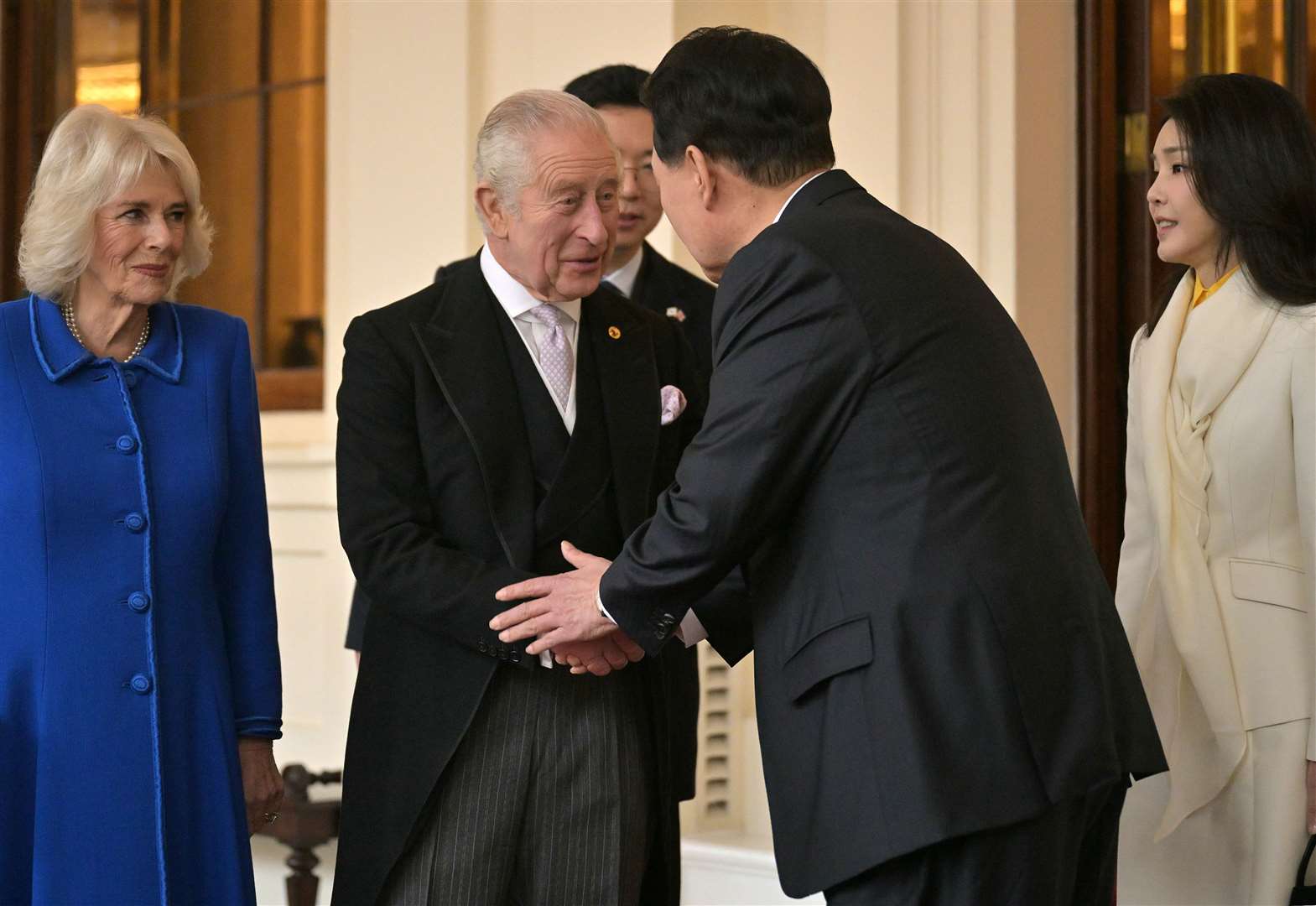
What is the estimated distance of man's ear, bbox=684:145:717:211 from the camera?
6.53 ft

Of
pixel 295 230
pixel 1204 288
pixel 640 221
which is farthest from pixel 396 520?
pixel 295 230

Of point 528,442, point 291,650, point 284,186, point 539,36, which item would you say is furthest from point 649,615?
point 284,186

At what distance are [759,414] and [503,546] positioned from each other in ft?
1.62

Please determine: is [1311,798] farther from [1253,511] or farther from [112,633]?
[112,633]

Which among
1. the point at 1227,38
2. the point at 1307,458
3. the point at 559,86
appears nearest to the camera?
the point at 1307,458

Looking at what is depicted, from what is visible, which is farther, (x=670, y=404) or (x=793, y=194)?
(x=670, y=404)

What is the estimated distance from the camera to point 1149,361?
2814mm

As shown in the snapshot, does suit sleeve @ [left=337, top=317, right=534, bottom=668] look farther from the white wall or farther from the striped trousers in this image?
the white wall

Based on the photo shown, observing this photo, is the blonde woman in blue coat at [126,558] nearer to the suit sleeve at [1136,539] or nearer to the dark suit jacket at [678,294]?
the dark suit jacket at [678,294]

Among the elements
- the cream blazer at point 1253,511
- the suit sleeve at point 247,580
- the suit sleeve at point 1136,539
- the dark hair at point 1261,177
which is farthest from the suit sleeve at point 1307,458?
the suit sleeve at point 247,580

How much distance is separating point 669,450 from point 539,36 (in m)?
2.34

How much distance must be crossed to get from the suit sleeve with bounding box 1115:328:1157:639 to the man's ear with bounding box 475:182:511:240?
4.18 ft

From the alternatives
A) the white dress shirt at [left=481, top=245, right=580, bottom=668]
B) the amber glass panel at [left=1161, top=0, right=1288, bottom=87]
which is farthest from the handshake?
the amber glass panel at [left=1161, top=0, right=1288, bottom=87]

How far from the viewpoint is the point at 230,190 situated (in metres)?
5.67
